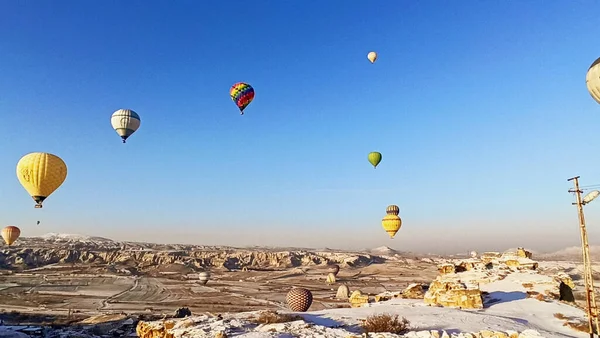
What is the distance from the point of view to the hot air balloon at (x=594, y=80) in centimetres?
1602

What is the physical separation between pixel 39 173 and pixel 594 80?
29259mm

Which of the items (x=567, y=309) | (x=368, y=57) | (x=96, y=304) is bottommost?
(x=96, y=304)

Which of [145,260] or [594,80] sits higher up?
[594,80]

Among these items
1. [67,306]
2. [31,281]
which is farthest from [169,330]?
[31,281]

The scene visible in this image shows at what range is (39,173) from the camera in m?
23.9

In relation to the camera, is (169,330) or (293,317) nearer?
(169,330)

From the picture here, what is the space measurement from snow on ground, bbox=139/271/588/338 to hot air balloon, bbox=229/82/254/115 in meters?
20.1

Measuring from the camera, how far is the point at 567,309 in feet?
62.2

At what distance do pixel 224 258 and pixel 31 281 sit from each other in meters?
51.6

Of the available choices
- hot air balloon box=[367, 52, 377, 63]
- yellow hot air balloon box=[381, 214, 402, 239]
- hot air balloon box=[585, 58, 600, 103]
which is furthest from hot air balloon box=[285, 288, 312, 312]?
hot air balloon box=[367, 52, 377, 63]

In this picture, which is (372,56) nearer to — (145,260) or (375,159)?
(375,159)

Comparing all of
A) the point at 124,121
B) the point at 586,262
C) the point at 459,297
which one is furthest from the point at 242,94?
the point at 586,262

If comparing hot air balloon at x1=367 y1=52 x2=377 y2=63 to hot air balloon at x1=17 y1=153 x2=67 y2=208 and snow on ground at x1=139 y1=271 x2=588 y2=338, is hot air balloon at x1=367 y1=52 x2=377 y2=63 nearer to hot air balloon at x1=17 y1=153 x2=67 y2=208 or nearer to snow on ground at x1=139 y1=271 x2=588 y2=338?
snow on ground at x1=139 y1=271 x2=588 y2=338

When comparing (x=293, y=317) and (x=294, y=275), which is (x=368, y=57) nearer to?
(x=293, y=317)
